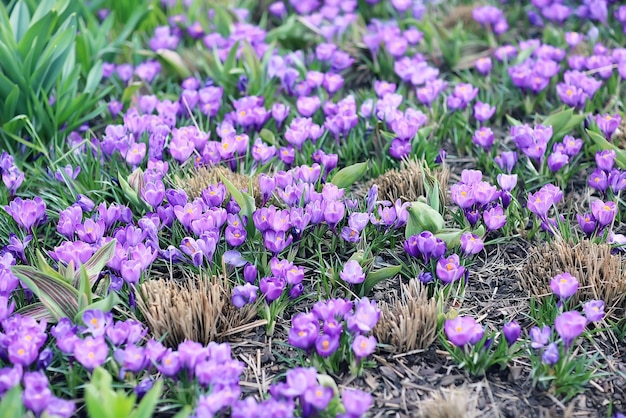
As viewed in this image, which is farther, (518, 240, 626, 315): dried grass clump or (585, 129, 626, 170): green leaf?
(585, 129, 626, 170): green leaf

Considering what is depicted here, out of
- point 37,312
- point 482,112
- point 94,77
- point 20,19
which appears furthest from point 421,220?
point 20,19

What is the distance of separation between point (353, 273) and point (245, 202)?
0.45m

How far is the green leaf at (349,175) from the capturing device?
2.79 m

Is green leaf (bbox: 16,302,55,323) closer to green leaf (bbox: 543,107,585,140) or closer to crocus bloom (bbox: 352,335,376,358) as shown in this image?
crocus bloom (bbox: 352,335,376,358)

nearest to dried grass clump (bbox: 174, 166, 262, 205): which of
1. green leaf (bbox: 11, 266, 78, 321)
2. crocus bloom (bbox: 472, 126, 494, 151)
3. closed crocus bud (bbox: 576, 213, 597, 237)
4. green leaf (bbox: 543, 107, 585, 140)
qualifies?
green leaf (bbox: 11, 266, 78, 321)

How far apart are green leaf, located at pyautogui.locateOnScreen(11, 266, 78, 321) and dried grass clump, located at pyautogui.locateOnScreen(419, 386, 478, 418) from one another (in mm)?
1063

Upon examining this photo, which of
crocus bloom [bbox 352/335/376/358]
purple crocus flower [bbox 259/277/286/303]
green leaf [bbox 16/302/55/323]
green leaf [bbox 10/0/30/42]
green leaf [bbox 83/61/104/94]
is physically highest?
green leaf [bbox 10/0/30/42]

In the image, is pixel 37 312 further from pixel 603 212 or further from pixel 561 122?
pixel 561 122

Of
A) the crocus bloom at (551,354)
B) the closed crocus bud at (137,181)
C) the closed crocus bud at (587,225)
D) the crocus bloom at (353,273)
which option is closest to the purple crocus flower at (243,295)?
the crocus bloom at (353,273)

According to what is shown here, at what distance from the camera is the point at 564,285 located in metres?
2.23

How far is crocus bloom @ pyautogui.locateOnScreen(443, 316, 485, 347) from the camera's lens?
210 centimetres

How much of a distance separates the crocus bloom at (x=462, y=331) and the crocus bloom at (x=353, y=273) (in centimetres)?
34

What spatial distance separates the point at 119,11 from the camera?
4.19m

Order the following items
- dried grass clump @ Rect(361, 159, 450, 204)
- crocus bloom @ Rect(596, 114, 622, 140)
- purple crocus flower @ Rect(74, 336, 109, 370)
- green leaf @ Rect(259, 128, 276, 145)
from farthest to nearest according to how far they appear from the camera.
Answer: green leaf @ Rect(259, 128, 276, 145), crocus bloom @ Rect(596, 114, 622, 140), dried grass clump @ Rect(361, 159, 450, 204), purple crocus flower @ Rect(74, 336, 109, 370)
